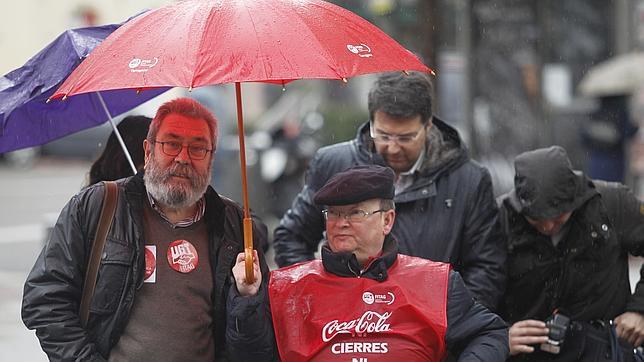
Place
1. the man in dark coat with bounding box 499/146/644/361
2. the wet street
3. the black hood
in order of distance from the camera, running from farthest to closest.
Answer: the wet street
the man in dark coat with bounding box 499/146/644/361
the black hood

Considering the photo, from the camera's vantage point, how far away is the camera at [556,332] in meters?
4.78

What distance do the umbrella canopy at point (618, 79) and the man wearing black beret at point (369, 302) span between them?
9.18 m

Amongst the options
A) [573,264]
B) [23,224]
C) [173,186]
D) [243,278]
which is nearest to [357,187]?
[243,278]

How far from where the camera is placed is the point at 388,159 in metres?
4.97

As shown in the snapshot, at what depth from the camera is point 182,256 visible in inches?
168

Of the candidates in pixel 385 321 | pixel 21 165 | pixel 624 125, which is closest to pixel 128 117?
pixel 385 321

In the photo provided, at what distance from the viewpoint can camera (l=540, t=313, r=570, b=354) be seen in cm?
478

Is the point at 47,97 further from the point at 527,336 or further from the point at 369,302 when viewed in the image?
the point at 527,336

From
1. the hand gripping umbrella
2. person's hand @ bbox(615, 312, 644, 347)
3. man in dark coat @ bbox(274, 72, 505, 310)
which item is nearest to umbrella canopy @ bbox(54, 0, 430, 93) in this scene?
the hand gripping umbrella

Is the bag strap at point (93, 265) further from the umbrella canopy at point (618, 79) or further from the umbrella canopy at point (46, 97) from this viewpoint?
the umbrella canopy at point (618, 79)

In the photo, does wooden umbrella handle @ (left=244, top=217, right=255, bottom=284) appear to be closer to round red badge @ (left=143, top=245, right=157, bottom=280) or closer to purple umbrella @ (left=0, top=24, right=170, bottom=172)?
round red badge @ (left=143, top=245, right=157, bottom=280)

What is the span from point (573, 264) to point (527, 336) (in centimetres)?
34

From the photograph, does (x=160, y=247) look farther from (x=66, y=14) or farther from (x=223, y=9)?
(x=66, y=14)

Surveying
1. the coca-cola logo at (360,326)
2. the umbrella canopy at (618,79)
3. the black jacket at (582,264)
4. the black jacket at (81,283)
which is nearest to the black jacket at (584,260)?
the black jacket at (582,264)
